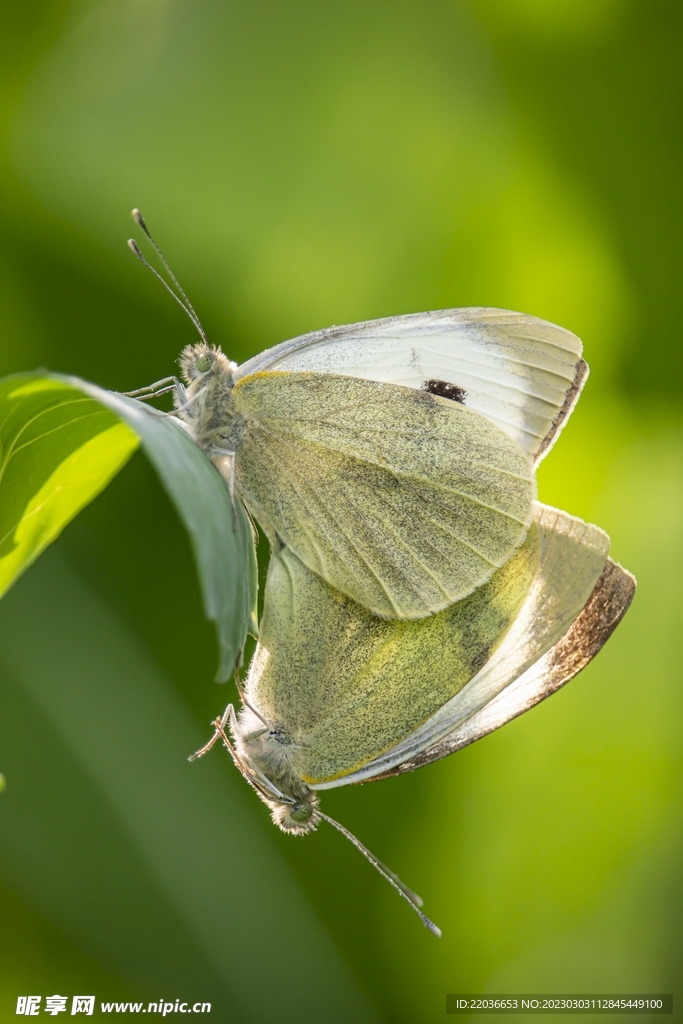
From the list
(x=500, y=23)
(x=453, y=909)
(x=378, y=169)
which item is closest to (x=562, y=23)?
(x=500, y=23)

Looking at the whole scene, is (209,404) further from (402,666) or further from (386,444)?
(402,666)

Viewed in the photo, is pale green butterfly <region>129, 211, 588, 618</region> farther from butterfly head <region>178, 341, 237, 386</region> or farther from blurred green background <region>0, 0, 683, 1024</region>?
blurred green background <region>0, 0, 683, 1024</region>

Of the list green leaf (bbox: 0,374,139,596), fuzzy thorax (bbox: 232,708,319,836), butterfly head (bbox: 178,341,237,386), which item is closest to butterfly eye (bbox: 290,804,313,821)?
fuzzy thorax (bbox: 232,708,319,836)

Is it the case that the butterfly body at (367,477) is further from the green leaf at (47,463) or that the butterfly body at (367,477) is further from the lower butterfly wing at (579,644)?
the green leaf at (47,463)

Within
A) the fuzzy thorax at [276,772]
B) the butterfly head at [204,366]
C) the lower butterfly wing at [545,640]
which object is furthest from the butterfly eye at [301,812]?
the butterfly head at [204,366]

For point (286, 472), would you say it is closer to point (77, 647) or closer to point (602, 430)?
point (77, 647)

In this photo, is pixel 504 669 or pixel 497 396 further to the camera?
pixel 497 396
